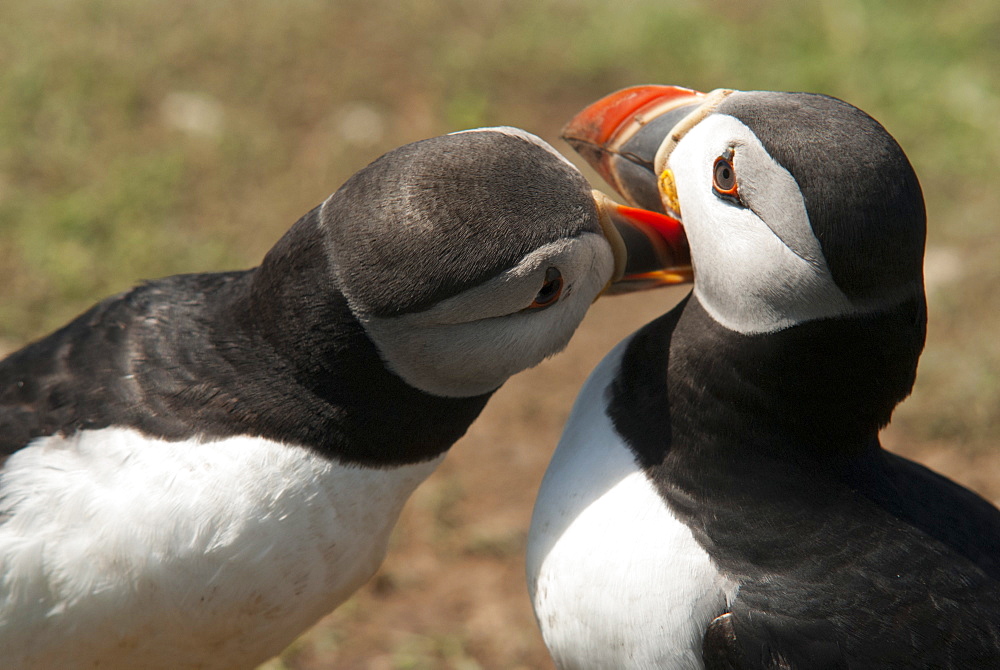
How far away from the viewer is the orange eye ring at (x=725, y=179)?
2408mm

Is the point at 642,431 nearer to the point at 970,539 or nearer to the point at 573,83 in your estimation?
the point at 970,539

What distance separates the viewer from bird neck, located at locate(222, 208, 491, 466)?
2654 millimetres

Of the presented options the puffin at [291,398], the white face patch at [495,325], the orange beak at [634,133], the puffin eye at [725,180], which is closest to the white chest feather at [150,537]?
the puffin at [291,398]

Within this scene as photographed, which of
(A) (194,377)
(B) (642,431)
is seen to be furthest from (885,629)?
(A) (194,377)

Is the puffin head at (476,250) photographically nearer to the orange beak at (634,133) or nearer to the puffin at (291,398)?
the puffin at (291,398)

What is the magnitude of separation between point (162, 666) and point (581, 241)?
177 centimetres

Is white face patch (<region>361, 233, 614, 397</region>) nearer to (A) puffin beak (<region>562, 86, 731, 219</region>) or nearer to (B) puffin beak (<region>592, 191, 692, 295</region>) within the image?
(B) puffin beak (<region>592, 191, 692, 295</region>)

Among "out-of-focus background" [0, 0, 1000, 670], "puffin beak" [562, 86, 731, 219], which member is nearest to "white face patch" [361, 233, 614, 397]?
"puffin beak" [562, 86, 731, 219]

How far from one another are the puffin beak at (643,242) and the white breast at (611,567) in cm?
39

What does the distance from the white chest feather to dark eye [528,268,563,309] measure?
0.69 meters

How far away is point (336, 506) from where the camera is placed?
286 cm

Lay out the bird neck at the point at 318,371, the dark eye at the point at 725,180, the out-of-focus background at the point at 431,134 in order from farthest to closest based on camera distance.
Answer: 1. the out-of-focus background at the point at 431,134
2. the bird neck at the point at 318,371
3. the dark eye at the point at 725,180

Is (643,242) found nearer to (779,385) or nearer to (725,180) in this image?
(725,180)

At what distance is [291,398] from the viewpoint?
276 centimetres
